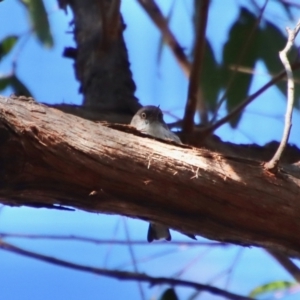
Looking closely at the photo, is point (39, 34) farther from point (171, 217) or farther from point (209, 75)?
point (171, 217)

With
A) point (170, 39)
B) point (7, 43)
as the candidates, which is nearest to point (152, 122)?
point (170, 39)

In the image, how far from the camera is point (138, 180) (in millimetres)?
1123

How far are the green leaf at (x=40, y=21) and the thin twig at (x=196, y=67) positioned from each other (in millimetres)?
508

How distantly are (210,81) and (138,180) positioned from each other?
0.78m

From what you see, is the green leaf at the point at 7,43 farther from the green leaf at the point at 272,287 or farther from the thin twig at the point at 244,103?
the green leaf at the point at 272,287

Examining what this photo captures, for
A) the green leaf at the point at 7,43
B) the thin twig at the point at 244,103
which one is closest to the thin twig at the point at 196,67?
the thin twig at the point at 244,103

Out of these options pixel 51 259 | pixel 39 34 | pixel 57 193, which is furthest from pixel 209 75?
pixel 57 193

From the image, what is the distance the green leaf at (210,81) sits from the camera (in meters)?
1.84

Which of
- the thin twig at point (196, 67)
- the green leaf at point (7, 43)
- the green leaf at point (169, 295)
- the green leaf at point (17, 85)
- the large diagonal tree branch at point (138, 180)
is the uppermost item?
the green leaf at point (7, 43)

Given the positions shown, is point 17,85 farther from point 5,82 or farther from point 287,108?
point 287,108

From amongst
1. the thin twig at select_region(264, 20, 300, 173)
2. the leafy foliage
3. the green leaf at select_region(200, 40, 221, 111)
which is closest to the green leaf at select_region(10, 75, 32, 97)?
the leafy foliage

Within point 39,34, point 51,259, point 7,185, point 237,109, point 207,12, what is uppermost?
point 39,34

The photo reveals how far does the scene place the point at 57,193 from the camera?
1.11 meters

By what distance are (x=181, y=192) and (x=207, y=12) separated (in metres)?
0.55
